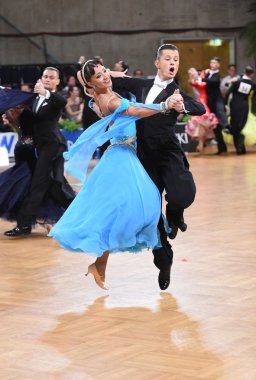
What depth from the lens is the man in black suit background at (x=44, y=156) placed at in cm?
835

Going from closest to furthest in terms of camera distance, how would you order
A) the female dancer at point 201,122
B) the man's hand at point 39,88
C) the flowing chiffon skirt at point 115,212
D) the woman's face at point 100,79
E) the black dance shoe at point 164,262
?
1. the flowing chiffon skirt at point 115,212
2. the woman's face at point 100,79
3. the black dance shoe at point 164,262
4. the man's hand at point 39,88
5. the female dancer at point 201,122

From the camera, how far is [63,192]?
27.7 feet

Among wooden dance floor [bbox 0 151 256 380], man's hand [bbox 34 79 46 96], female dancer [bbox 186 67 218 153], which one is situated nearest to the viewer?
wooden dance floor [bbox 0 151 256 380]

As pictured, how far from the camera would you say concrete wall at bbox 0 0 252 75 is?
68.7ft

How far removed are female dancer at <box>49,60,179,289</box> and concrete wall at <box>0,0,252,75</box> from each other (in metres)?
15.3

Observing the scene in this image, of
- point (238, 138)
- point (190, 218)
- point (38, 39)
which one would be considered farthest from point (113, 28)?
point (190, 218)

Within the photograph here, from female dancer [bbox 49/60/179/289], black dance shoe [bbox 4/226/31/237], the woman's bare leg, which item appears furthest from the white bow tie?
black dance shoe [bbox 4/226/31/237]

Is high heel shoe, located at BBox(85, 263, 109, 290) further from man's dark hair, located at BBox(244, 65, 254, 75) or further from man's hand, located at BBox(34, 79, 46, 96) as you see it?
man's dark hair, located at BBox(244, 65, 254, 75)

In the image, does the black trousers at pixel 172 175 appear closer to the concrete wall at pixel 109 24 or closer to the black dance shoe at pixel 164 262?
the black dance shoe at pixel 164 262

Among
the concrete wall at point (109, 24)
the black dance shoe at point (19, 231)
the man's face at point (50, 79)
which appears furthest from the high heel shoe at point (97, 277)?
the concrete wall at point (109, 24)

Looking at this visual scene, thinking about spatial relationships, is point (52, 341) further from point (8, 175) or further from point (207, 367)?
point (8, 175)

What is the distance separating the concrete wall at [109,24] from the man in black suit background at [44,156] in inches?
502

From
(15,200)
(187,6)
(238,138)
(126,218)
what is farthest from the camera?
(187,6)

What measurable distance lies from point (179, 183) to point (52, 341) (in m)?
1.52
